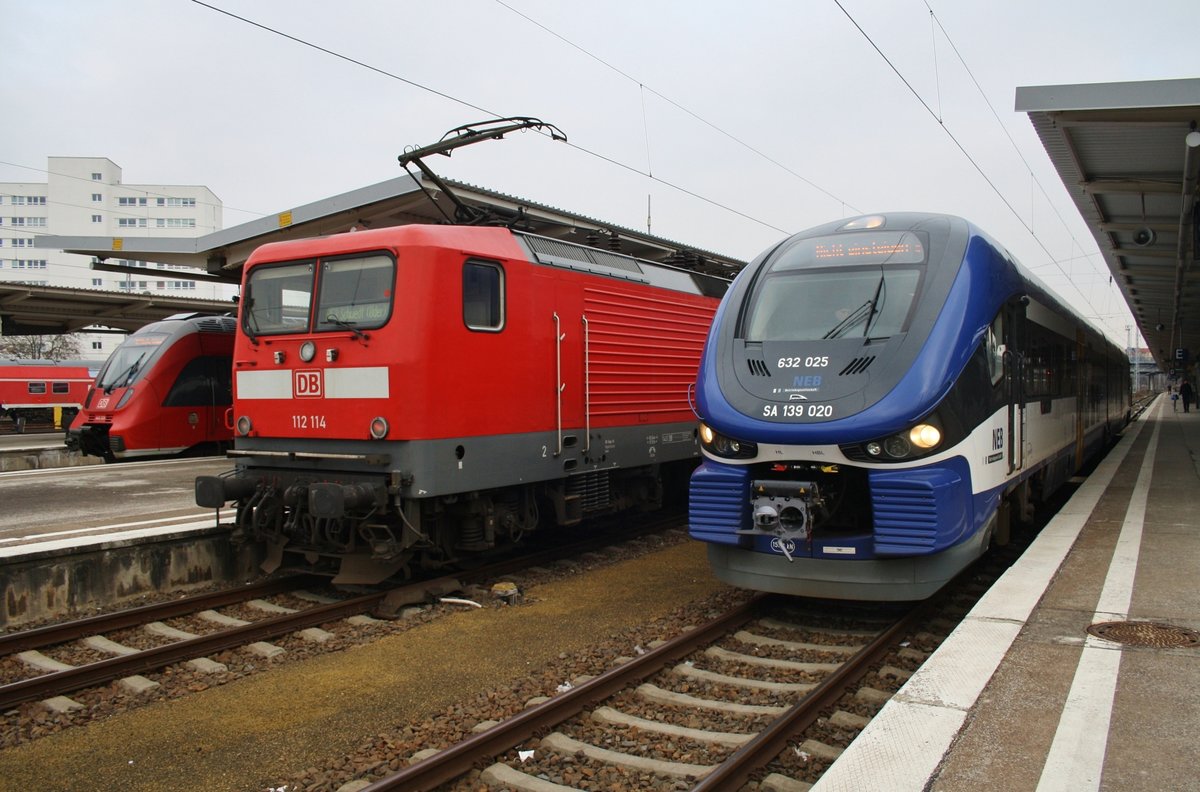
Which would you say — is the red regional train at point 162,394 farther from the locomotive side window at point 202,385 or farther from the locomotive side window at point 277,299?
the locomotive side window at point 277,299

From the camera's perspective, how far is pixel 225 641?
6.43 metres

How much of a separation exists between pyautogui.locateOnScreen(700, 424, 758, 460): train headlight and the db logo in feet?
11.3

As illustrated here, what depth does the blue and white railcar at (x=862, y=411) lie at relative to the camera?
5.72 metres

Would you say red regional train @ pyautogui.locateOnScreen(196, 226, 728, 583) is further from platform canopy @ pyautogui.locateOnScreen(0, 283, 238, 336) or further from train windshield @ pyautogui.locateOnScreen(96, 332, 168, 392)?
platform canopy @ pyautogui.locateOnScreen(0, 283, 238, 336)

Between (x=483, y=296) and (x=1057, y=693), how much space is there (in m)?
5.41

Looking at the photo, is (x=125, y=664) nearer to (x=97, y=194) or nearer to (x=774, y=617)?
(x=774, y=617)

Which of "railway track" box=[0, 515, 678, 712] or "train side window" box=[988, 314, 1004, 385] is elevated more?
"train side window" box=[988, 314, 1004, 385]

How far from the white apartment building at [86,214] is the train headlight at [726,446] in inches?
2805

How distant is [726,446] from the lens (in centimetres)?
633

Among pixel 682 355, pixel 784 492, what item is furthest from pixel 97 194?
pixel 784 492

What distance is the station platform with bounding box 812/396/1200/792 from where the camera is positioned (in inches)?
127

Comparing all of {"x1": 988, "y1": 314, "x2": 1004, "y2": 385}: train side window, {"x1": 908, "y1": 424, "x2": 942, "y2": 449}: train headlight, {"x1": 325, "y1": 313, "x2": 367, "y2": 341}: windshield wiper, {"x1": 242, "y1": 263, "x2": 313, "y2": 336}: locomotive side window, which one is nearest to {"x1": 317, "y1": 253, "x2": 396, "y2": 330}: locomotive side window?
{"x1": 325, "y1": 313, "x2": 367, "y2": 341}: windshield wiper

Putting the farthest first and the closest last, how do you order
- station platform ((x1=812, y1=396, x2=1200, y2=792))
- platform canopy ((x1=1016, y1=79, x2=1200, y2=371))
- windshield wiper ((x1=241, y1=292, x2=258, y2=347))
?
platform canopy ((x1=1016, y1=79, x2=1200, y2=371)) → windshield wiper ((x1=241, y1=292, x2=258, y2=347)) → station platform ((x1=812, y1=396, x2=1200, y2=792))

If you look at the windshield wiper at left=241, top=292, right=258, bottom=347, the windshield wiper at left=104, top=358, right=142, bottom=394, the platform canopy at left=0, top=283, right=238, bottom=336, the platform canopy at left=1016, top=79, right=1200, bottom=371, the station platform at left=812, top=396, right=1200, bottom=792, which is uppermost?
the platform canopy at left=1016, top=79, right=1200, bottom=371
